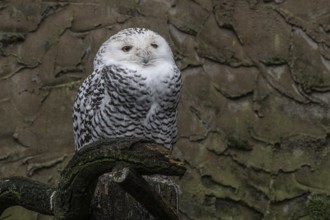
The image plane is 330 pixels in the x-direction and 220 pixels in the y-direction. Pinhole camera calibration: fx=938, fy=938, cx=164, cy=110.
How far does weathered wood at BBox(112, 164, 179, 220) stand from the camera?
264 cm

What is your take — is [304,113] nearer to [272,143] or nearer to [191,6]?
[272,143]

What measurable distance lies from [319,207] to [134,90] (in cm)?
182

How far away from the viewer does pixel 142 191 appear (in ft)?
8.84

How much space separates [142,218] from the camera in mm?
3135

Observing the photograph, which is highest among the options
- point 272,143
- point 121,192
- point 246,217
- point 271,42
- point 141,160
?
point 141,160

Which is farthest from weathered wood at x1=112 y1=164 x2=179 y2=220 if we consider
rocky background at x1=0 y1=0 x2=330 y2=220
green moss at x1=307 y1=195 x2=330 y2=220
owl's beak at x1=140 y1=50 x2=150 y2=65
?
green moss at x1=307 y1=195 x2=330 y2=220

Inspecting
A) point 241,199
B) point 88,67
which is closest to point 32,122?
point 88,67

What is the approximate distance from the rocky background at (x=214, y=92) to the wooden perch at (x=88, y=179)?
6.09 feet

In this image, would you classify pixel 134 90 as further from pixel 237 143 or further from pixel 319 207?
pixel 319 207

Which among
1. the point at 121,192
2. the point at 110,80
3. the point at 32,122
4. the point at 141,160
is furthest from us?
the point at 32,122

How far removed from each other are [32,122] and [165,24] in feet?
2.92

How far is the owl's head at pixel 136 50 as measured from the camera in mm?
3652

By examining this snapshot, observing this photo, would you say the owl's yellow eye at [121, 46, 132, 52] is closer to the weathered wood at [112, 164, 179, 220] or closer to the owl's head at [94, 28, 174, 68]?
the owl's head at [94, 28, 174, 68]

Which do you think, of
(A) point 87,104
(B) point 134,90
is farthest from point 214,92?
(B) point 134,90
